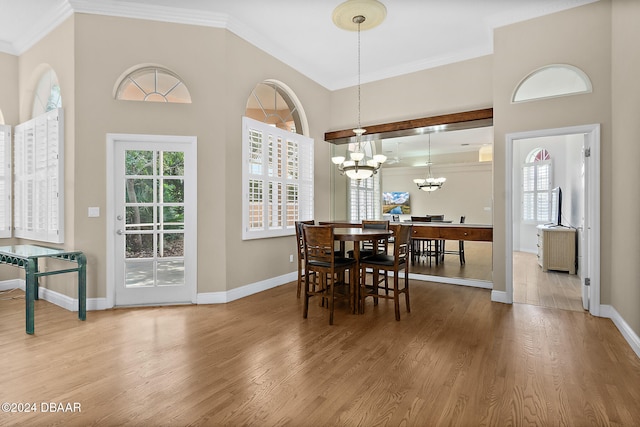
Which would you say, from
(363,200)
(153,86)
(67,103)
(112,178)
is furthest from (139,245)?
(363,200)

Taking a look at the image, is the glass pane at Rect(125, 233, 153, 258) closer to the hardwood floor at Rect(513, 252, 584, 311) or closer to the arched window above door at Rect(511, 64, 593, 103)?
the hardwood floor at Rect(513, 252, 584, 311)

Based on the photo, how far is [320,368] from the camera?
232 cm

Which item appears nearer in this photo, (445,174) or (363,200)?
(363,200)

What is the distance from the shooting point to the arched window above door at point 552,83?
351 cm

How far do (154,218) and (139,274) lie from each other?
66 cm

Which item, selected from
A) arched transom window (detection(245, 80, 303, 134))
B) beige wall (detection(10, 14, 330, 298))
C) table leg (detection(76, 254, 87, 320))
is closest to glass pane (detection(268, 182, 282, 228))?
beige wall (detection(10, 14, 330, 298))

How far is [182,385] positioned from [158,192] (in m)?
2.36

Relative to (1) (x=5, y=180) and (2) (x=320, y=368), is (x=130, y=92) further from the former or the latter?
(2) (x=320, y=368)

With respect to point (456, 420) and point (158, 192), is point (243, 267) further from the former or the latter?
point (456, 420)

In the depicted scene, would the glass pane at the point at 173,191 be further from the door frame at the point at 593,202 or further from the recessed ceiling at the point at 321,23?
the door frame at the point at 593,202

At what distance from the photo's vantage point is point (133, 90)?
378 cm

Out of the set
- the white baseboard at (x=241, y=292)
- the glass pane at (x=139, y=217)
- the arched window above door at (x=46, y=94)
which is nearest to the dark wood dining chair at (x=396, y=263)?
the white baseboard at (x=241, y=292)

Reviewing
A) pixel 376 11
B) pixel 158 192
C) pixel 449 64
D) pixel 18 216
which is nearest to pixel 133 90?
pixel 158 192

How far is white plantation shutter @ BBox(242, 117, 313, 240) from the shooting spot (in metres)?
4.29
